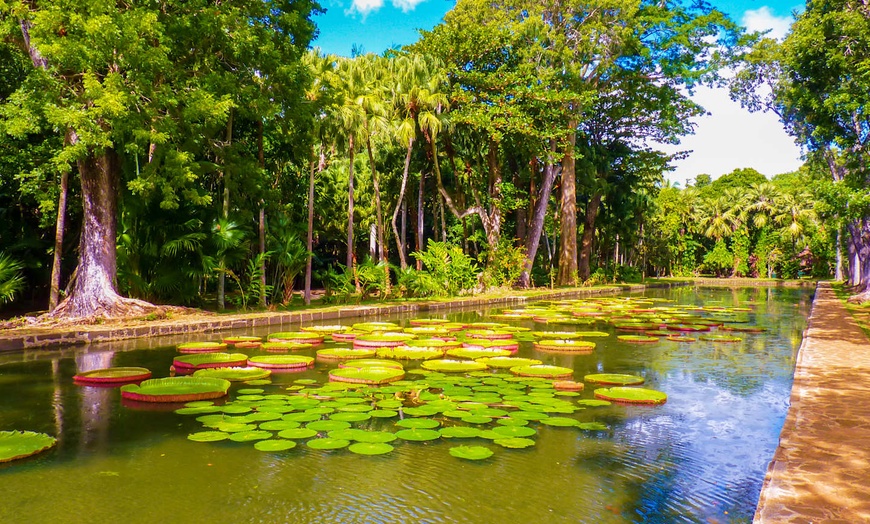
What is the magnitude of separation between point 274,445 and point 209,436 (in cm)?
50

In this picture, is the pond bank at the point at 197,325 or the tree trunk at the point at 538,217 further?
the tree trunk at the point at 538,217

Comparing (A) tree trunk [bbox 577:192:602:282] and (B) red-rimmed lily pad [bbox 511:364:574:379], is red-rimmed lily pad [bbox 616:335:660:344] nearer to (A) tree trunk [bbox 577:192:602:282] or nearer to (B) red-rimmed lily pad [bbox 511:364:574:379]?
(B) red-rimmed lily pad [bbox 511:364:574:379]

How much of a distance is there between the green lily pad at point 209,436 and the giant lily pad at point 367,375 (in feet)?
5.69

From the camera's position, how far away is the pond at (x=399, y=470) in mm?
2740

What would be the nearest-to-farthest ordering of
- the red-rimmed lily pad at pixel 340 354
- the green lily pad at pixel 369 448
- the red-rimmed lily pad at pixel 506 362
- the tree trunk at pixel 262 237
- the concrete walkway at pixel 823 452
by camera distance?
1. the concrete walkway at pixel 823 452
2. the green lily pad at pixel 369 448
3. the red-rimmed lily pad at pixel 506 362
4. the red-rimmed lily pad at pixel 340 354
5. the tree trunk at pixel 262 237

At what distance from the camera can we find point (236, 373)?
575cm

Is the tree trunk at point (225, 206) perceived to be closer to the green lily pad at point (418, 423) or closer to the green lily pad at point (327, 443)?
the green lily pad at point (418, 423)

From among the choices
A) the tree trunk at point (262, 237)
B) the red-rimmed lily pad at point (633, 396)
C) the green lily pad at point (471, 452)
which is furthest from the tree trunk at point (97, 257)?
the green lily pad at point (471, 452)

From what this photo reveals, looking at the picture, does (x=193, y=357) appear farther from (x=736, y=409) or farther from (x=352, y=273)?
(x=352, y=273)

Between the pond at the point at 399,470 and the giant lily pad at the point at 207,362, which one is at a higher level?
the giant lily pad at the point at 207,362

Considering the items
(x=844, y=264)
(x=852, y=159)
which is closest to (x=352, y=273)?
(x=852, y=159)

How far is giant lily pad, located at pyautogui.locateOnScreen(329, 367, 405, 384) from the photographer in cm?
548

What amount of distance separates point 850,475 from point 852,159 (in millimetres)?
17545

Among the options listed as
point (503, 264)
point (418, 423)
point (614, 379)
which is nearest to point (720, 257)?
point (503, 264)
